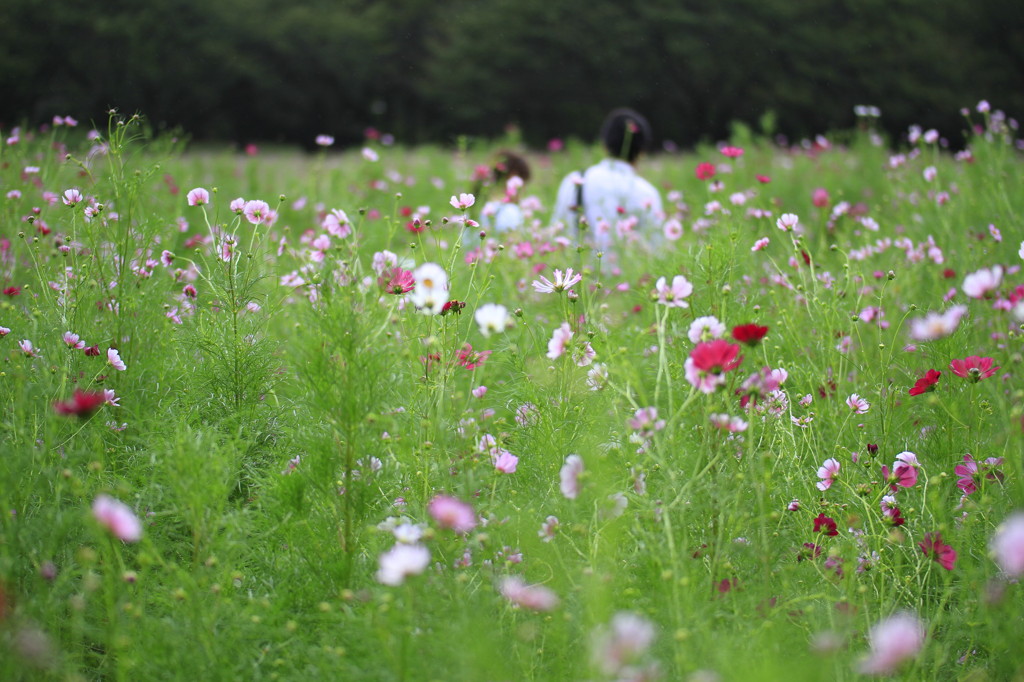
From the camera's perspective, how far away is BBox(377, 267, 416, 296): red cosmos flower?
166cm

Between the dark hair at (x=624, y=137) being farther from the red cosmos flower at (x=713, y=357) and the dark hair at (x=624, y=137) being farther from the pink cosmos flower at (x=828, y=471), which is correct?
the red cosmos flower at (x=713, y=357)

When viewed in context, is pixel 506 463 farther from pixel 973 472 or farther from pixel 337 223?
pixel 973 472

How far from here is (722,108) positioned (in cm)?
1534

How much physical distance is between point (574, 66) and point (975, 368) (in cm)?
1485

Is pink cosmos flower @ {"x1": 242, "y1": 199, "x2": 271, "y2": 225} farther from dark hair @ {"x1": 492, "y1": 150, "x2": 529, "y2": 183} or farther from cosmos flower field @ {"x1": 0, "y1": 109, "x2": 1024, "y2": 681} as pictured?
dark hair @ {"x1": 492, "y1": 150, "x2": 529, "y2": 183}

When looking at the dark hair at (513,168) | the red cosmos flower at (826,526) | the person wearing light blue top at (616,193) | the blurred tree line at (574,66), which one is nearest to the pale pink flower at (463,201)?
the red cosmos flower at (826,526)

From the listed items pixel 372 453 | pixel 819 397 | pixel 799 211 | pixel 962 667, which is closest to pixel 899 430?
pixel 819 397

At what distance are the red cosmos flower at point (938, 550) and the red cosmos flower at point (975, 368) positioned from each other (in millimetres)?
312

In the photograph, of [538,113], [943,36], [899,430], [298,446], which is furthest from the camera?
[538,113]

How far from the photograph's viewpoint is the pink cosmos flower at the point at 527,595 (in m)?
1.18

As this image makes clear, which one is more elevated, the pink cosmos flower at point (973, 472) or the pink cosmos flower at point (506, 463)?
the pink cosmos flower at point (973, 472)

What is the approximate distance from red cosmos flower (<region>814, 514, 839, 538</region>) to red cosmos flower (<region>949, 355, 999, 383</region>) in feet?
1.27

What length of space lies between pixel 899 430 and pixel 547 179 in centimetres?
499

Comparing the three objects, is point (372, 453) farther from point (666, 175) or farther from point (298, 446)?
point (666, 175)
